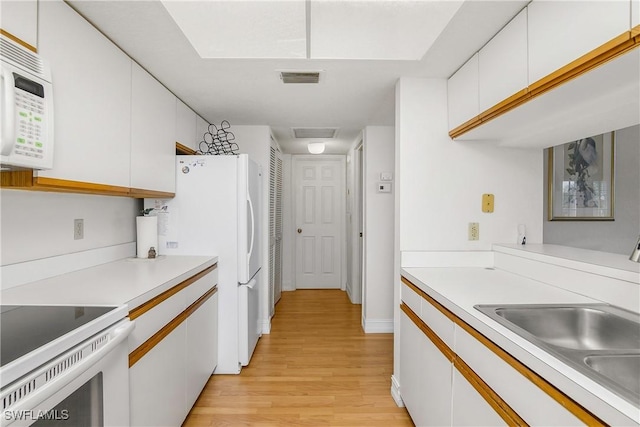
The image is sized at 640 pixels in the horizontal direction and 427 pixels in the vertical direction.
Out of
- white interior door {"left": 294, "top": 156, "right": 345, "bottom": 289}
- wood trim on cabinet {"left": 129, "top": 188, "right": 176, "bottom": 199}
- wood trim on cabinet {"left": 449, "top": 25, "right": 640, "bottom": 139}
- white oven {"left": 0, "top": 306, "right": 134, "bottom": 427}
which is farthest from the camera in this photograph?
white interior door {"left": 294, "top": 156, "right": 345, "bottom": 289}

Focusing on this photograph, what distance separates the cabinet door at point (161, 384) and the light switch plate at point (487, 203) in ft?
6.72

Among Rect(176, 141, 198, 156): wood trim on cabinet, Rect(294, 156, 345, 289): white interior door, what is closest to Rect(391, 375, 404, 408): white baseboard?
Rect(176, 141, 198, 156): wood trim on cabinet

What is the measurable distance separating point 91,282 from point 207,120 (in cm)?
218

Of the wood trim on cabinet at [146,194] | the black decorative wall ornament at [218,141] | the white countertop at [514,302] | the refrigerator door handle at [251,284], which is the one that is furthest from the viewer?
the black decorative wall ornament at [218,141]

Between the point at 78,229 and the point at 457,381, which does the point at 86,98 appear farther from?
the point at 457,381

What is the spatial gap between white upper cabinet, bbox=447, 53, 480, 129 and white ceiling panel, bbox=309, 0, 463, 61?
1.00 ft

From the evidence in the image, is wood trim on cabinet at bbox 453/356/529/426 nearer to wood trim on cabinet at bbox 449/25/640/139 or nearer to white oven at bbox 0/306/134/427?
wood trim on cabinet at bbox 449/25/640/139

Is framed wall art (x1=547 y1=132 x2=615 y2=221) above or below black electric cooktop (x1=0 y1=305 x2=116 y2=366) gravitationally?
above

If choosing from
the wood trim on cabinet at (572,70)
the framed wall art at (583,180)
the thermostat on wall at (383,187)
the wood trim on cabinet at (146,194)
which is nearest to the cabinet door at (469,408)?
the wood trim on cabinet at (572,70)

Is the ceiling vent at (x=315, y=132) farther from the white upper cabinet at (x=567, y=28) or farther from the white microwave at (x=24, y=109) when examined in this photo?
the white microwave at (x=24, y=109)

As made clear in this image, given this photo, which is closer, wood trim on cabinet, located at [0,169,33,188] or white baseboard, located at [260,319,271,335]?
wood trim on cabinet, located at [0,169,33,188]

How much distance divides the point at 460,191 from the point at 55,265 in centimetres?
239

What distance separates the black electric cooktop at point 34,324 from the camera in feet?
2.85

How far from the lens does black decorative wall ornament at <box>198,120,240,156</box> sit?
322 cm
